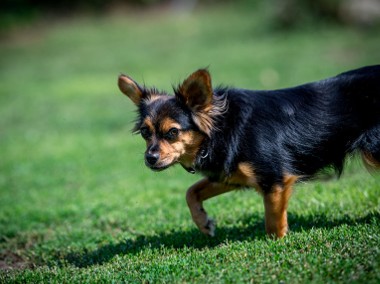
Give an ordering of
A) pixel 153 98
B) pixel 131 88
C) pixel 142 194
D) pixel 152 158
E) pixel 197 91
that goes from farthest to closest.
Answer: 1. pixel 142 194
2. pixel 131 88
3. pixel 153 98
4. pixel 197 91
5. pixel 152 158

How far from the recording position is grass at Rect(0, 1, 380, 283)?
16.0 ft

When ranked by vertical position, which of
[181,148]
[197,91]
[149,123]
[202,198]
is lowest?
[202,198]

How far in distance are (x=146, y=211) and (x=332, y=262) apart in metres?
3.75

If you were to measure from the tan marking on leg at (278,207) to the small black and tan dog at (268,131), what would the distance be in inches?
0.4

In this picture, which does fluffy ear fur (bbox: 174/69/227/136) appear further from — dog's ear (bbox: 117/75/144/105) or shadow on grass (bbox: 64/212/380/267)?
shadow on grass (bbox: 64/212/380/267)

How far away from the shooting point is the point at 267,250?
4977 mm

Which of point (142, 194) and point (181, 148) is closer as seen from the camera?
point (181, 148)

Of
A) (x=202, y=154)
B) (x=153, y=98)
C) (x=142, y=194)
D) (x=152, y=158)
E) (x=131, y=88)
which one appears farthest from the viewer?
(x=142, y=194)

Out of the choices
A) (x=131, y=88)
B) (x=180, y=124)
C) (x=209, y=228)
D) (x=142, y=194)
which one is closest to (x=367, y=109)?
(x=180, y=124)

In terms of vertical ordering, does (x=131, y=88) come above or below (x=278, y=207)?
above

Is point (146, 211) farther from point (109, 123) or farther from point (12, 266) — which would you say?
point (109, 123)

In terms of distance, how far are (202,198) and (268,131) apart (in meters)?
1.23

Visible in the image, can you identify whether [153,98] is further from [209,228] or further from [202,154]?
[209,228]

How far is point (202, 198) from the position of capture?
622 cm
